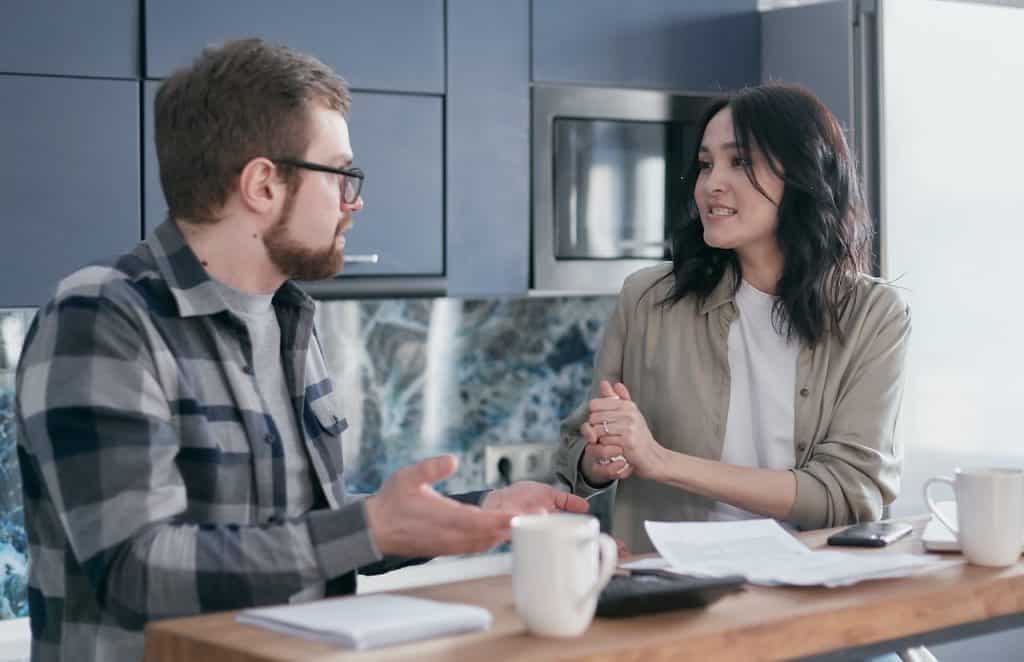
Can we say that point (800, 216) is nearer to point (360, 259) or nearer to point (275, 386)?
point (360, 259)

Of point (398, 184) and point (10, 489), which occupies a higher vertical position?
point (398, 184)

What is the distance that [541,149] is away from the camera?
10.3ft

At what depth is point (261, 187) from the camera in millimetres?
1821

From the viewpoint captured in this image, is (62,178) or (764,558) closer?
(764,558)

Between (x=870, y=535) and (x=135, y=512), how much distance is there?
92 centimetres

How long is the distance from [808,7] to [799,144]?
98cm

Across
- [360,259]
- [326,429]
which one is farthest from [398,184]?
[326,429]

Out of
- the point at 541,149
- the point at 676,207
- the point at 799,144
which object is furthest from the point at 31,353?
the point at 676,207

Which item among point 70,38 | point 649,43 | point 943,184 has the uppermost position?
point 649,43

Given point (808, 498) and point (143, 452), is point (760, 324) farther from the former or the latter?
point (143, 452)

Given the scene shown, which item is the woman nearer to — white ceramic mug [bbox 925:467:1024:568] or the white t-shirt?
the white t-shirt

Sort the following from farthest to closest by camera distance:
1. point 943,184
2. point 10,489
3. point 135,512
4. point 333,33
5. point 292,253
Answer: point 943,184
point 10,489
point 333,33
point 292,253
point 135,512

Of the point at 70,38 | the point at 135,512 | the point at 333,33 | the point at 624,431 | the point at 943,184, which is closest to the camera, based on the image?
the point at 135,512

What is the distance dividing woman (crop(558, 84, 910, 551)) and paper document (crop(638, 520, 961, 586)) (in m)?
0.34
